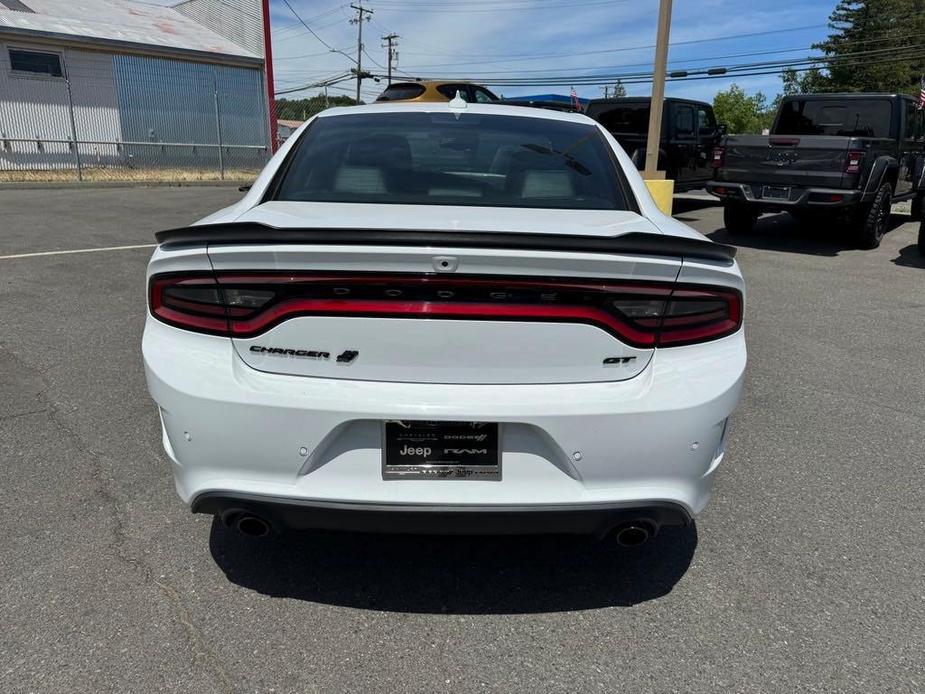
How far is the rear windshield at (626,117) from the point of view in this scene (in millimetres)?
13680

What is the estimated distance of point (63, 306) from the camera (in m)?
6.14

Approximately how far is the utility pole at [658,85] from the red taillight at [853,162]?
2.51 metres

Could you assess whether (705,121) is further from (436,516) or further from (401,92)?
(436,516)

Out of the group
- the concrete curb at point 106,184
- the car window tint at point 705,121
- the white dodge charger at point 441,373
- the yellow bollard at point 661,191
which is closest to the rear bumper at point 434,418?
the white dodge charger at point 441,373

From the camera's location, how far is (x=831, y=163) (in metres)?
9.49

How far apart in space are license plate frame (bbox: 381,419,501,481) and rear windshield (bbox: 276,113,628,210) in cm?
107

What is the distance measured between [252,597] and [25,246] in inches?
324

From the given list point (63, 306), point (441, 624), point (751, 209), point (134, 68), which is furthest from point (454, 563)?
point (134, 68)

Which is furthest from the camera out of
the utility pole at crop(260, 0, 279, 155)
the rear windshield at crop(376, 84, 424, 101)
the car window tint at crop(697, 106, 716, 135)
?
the utility pole at crop(260, 0, 279, 155)

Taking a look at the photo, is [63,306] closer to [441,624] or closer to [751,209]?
[441,624]

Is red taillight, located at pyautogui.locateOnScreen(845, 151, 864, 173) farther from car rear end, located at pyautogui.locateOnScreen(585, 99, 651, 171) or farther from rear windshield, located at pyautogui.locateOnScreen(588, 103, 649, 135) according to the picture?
rear windshield, located at pyautogui.locateOnScreen(588, 103, 649, 135)

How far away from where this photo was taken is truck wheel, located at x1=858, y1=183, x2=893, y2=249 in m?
10.1

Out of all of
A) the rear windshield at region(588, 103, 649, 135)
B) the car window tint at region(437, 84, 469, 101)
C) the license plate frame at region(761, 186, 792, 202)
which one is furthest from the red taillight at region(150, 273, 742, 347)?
the rear windshield at region(588, 103, 649, 135)

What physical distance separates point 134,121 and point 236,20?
693 cm
